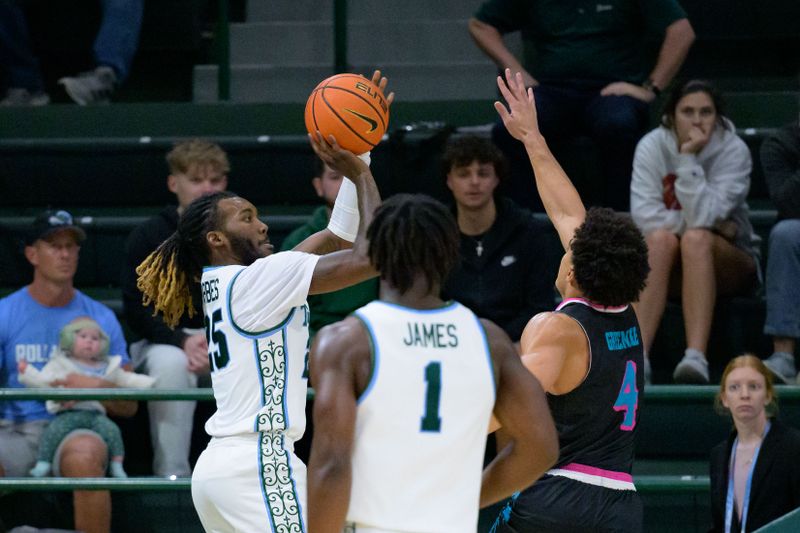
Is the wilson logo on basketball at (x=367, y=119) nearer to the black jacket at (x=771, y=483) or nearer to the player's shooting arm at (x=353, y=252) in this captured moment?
the player's shooting arm at (x=353, y=252)

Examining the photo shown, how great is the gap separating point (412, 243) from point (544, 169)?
1.61 m

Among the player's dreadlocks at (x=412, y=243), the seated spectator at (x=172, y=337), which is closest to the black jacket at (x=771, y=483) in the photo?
the seated spectator at (x=172, y=337)

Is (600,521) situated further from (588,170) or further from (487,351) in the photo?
(588,170)

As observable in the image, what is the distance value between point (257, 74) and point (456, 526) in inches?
244

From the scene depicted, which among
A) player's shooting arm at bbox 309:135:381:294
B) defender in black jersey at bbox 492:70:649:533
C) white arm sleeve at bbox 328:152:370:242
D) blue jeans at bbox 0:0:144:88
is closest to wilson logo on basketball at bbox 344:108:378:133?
white arm sleeve at bbox 328:152:370:242

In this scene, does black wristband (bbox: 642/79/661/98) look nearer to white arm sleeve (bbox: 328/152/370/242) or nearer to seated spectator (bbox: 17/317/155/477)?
seated spectator (bbox: 17/317/155/477)

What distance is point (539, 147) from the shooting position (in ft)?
16.1

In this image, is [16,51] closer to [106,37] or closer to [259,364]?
[106,37]

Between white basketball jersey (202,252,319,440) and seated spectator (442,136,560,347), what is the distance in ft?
7.68

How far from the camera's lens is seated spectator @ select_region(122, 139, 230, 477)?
6375 millimetres

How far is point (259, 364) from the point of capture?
13.7 ft

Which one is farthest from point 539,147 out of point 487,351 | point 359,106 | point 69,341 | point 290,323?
point 69,341

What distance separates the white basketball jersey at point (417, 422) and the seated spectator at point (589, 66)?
411cm

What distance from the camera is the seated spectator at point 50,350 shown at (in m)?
6.13
